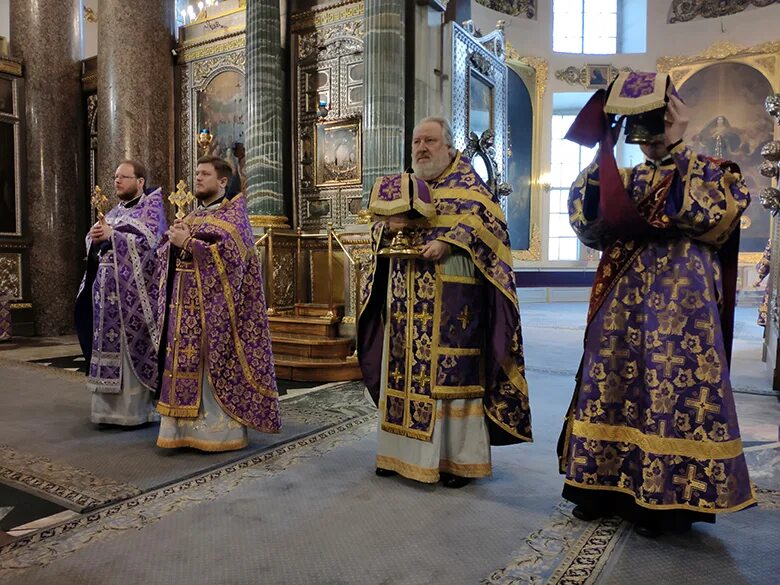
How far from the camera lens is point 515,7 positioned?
1878 cm

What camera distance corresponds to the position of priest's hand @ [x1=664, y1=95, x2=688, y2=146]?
2582 mm

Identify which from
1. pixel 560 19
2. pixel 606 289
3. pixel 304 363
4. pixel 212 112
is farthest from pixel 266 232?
pixel 560 19

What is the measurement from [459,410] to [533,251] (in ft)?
53.6

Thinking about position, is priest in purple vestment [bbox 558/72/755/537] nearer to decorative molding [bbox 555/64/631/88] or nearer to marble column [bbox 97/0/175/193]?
marble column [bbox 97/0/175/193]

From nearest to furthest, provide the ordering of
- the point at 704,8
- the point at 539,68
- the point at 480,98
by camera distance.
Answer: the point at 480,98, the point at 704,8, the point at 539,68

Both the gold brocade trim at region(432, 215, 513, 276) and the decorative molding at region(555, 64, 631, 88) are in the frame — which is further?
the decorative molding at region(555, 64, 631, 88)

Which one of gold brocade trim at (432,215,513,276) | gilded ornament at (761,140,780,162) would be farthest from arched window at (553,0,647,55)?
gold brocade trim at (432,215,513,276)

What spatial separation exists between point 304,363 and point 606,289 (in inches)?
170

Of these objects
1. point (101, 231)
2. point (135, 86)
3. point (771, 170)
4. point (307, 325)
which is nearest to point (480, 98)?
point (771, 170)

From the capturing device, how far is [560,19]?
774 inches

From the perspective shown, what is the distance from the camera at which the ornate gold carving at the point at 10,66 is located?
33.0ft

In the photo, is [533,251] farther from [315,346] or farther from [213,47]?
[315,346]

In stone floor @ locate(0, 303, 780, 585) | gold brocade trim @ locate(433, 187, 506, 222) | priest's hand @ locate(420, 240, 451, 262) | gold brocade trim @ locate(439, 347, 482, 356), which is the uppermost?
gold brocade trim @ locate(433, 187, 506, 222)

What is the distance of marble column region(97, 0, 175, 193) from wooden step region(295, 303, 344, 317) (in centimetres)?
374
